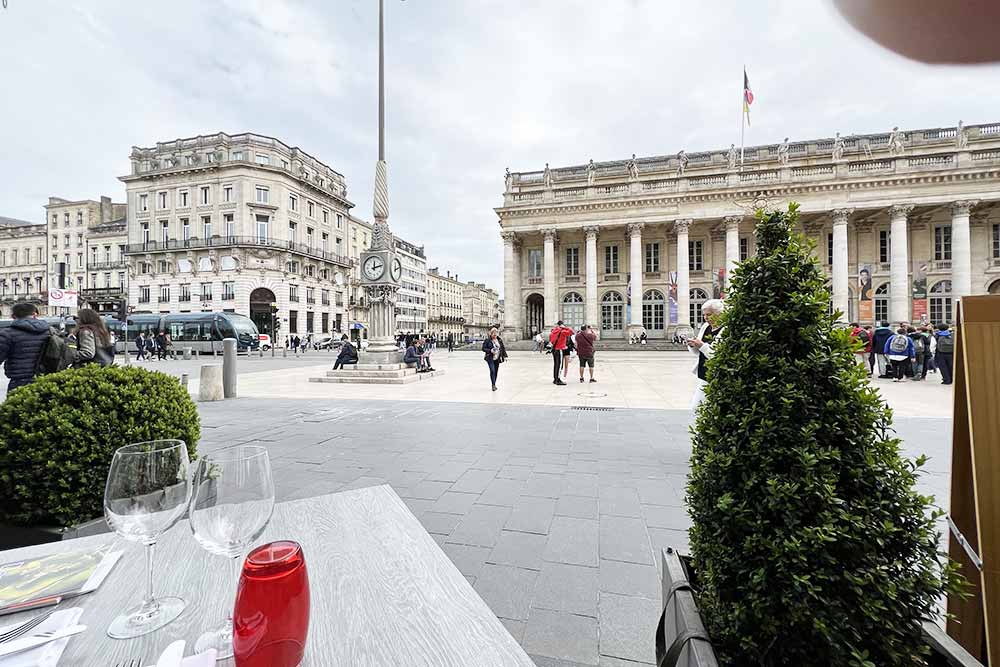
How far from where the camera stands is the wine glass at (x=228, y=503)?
94 centimetres

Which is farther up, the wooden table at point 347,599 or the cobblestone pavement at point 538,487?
the wooden table at point 347,599

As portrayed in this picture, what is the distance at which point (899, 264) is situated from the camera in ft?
97.3

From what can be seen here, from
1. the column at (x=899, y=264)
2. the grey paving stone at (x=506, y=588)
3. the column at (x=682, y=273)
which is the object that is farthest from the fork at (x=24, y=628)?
the column at (x=899, y=264)

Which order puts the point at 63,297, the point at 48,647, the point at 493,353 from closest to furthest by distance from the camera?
the point at 48,647, the point at 493,353, the point at 63,297

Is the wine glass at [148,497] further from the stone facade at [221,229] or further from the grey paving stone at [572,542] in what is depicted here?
the stone facade at [221,229]

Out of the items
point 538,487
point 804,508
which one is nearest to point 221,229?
point 538,487

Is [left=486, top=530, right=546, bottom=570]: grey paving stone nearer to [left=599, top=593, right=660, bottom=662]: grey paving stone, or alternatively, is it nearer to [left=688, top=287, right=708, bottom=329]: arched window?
[left=599, top=593, right=660, bottom=662]: grey paving stone

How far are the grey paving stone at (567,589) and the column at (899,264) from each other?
37947 millimetres

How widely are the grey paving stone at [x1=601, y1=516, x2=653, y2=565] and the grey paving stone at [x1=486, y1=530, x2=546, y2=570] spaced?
1.42 feet

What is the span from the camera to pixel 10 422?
2.20 meters

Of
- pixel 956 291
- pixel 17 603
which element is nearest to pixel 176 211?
pixel 17 603

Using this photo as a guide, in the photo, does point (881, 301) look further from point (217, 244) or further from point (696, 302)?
point (217, 244)

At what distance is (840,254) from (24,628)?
129ft

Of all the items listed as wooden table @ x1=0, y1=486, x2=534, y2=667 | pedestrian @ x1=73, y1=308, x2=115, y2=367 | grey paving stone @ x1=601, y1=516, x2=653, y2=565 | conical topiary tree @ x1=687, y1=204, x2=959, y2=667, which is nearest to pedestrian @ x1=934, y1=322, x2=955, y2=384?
grey paving stone @ x1=601, y1=516, x2=653, y2=565
